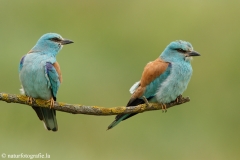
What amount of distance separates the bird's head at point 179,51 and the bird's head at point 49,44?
3.90ft

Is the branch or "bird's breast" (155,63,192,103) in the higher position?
"bird's breast" (155,63,192,103)

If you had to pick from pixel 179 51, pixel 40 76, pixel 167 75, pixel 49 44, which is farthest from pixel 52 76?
pixel 179 51

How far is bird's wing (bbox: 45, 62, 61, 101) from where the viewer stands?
246 inches

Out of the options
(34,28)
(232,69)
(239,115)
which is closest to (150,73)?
(239,115)

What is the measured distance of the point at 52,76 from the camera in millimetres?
6254

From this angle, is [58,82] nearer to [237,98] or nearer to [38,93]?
[38,93]

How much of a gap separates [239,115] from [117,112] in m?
8.30

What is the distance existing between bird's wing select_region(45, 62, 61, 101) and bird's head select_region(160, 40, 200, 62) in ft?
4.48

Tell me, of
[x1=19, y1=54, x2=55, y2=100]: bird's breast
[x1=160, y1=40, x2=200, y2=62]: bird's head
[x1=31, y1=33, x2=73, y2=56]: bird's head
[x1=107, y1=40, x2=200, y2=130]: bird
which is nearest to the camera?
[x1=19, y1=54, x2=55, y2=100]: bird's breast

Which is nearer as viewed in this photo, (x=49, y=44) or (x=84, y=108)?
(x=84, y=108)

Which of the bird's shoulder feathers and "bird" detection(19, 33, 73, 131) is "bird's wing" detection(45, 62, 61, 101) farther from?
the bird's shoulder feathers

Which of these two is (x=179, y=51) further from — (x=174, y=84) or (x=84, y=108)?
(x=84, y=108)

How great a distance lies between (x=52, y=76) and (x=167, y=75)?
1.36 m

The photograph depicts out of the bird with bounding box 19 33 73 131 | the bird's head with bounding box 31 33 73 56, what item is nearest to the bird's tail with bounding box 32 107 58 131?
the bird with bounding box 19 33 73 131
